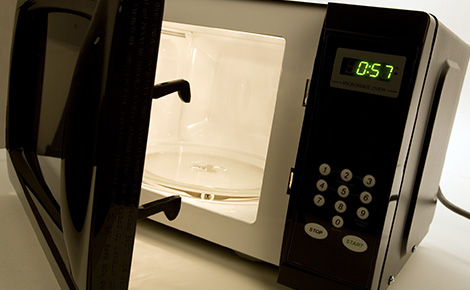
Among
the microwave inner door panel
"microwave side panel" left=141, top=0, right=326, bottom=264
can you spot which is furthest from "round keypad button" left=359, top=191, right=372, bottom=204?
the microwave inner door panel

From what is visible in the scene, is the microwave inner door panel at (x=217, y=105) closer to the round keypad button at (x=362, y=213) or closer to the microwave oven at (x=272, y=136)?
the microwave oven at (x=272, y=136)

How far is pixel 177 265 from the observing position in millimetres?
635

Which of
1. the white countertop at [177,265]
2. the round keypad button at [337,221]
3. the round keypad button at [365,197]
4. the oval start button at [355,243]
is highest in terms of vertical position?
the round keypad button at [365,197]

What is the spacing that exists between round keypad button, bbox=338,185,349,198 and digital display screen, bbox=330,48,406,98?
0.11 m

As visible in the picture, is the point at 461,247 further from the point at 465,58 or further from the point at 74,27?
the point at 74,27

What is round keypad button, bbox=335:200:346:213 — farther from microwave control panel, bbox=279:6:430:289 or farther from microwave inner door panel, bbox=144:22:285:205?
microwave inner door panel, bbox=144:22:285:205

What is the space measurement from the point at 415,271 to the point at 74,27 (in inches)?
24.3

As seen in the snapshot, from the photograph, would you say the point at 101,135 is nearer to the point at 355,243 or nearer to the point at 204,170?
the point at 355,243

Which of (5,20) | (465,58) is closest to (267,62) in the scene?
(465,58)

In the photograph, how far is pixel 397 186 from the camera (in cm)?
52

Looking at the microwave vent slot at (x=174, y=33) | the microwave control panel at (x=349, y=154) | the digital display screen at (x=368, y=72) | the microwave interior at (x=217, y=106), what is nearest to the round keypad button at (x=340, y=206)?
the microwave control panel at (x=349, y=154)

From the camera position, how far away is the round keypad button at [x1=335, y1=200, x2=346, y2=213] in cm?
52

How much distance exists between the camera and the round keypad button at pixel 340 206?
52cm

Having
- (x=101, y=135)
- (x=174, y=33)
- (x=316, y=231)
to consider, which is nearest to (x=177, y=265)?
(x=316, y=231)
